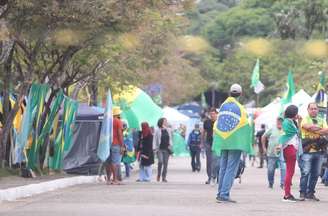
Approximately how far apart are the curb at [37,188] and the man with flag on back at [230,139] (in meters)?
3.91

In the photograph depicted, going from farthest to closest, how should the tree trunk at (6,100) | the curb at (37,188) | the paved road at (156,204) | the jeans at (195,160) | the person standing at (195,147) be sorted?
1. the jeans at (195,160)
2. the person standing at (195,147)
3. the tree trunk at (6,100)
4. the curb at (37,188)
5. the paved road at (156,204)

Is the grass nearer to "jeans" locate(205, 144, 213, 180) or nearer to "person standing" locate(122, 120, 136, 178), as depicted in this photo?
"jeans" locate(205, 144, 213, 180)

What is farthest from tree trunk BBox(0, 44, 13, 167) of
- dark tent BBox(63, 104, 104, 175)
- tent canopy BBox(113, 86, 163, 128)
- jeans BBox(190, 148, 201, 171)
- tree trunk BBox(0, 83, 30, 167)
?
tent canopy BBox(113, 86, 163, 128)

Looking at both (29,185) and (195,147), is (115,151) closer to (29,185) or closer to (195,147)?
(29,185)

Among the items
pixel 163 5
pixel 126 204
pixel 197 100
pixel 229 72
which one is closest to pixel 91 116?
pixel 163 5

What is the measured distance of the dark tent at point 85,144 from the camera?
86.5 ft

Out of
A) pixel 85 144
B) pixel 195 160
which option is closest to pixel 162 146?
pixel 85 144

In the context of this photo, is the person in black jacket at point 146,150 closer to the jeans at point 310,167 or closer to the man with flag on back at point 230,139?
the jeans at point 310,167

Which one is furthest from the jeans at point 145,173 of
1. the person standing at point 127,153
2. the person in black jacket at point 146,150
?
the person standing at point 127,153

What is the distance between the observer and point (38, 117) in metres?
23.0

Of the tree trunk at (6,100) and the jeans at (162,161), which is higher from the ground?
the tree trunk at (6,100)

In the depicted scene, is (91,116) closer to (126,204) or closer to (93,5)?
(93,5)

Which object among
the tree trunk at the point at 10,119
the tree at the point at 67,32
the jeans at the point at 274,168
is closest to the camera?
the tree at the point at 67,32

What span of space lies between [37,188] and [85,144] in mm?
8599
